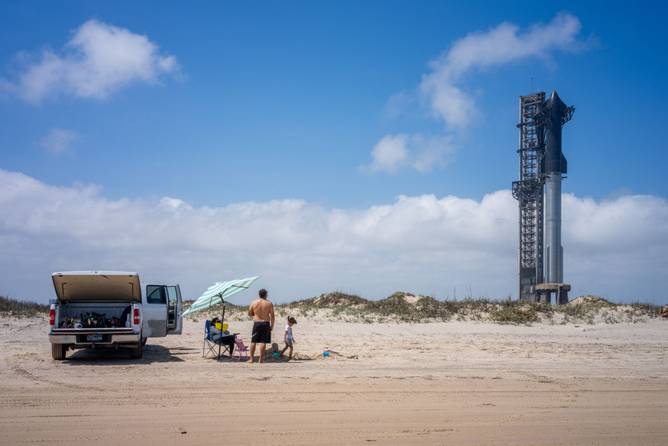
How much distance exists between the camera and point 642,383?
39.1 feet

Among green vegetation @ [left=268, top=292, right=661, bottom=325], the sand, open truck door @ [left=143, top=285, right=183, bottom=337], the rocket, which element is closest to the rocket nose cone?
the rocket

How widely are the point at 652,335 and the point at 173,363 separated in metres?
17.9

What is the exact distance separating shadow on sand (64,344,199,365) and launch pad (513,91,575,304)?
123 ft

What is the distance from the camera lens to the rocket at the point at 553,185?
48312 millimetres

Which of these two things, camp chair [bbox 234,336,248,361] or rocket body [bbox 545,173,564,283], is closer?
camp chair [bbox 234,336,248,361]

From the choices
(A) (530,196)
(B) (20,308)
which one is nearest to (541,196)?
(A) (530,196)

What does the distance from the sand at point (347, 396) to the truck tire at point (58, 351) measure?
0.81 ft

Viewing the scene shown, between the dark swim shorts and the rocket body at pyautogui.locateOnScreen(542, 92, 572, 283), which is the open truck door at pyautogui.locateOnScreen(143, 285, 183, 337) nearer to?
the dark swim shorts

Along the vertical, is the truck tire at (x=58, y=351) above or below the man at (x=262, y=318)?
below

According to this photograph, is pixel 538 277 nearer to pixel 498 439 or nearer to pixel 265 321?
pixel 265 321

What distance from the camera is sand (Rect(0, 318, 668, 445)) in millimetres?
7207

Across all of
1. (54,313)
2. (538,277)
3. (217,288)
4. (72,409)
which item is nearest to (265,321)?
(217,288)

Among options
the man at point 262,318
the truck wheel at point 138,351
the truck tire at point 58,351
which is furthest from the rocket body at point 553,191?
the truck tire at point 58,351

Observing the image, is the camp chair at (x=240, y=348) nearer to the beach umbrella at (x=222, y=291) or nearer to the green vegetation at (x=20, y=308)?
the beach umbrella at (x=222, y=291)
